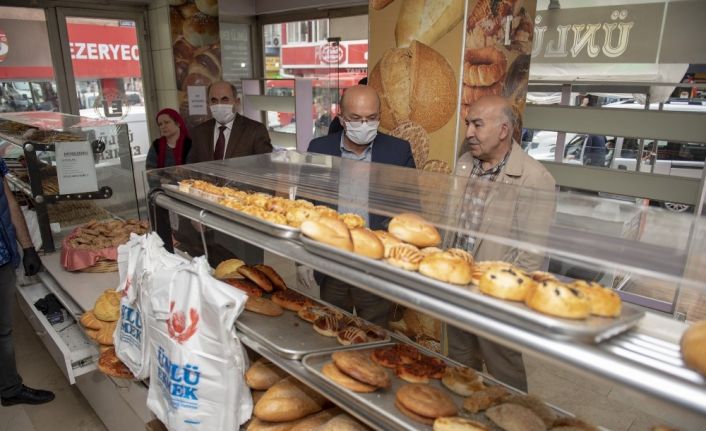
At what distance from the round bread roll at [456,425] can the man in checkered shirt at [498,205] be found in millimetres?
430

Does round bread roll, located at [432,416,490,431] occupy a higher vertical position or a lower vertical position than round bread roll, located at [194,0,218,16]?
lower

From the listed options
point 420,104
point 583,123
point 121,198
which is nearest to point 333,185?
point 420,104

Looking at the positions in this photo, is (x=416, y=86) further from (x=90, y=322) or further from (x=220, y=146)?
(x=90, y=322)

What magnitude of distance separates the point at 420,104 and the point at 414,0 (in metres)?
0.70

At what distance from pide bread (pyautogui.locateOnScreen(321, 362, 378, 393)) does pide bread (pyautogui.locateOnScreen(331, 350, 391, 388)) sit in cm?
1

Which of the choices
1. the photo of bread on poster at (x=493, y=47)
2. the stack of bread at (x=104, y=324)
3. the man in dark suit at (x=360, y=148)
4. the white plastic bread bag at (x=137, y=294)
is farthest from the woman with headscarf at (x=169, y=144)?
the photo of bread on poster at (x=493, y=47)

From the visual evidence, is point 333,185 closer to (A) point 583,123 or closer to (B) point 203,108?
(A) point 583,123

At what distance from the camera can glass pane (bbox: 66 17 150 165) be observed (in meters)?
6.10

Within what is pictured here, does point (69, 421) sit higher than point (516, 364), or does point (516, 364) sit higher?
point (516, 364)

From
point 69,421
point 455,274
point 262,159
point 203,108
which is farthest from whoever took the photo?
point 203,108

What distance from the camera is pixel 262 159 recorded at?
8.74ft

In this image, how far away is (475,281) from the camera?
1.09m

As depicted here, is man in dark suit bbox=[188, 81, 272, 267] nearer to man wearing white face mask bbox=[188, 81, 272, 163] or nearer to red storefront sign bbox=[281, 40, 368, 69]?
man wearing white face mask bbox=[188, 81, 272, 163]

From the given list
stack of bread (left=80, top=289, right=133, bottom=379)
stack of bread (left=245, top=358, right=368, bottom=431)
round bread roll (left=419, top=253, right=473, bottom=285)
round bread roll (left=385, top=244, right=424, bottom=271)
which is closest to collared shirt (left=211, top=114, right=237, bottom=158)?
stack of bread (left=80, top=289, right=133, bottom=379)
